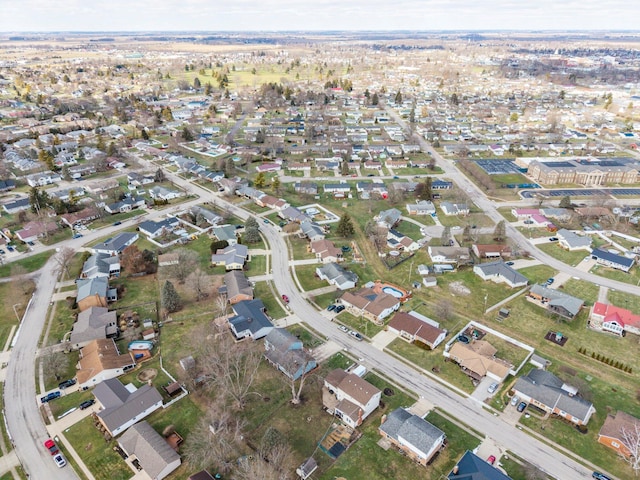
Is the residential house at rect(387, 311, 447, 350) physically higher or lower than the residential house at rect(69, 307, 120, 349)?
lower

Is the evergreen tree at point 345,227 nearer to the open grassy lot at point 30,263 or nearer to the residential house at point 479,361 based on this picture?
the residential house at point 479,361

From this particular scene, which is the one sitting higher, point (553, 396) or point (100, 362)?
point (100, 362)

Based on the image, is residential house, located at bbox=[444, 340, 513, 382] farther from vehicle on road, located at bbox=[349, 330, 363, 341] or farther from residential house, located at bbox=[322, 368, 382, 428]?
residential house, located at bbox=[322, 368, 382, 428]

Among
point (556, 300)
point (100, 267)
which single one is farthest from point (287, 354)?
point (556, 300)

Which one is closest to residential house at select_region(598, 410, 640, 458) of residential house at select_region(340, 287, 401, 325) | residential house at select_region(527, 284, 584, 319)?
residential house at select_region(527, 284, 584, 319)

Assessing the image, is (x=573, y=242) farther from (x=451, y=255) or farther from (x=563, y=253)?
(x=451, y=255)

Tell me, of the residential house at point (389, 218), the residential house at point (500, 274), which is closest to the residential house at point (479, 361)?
the residential house at point (500, 274)
